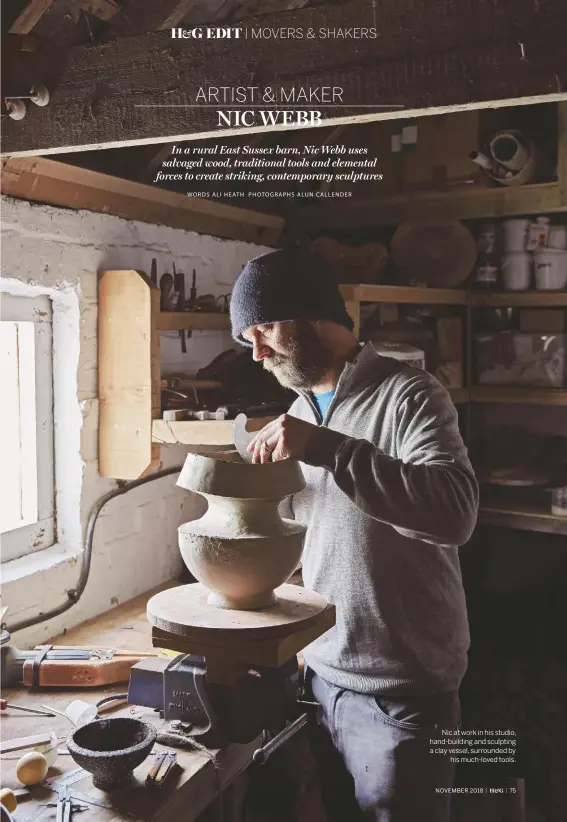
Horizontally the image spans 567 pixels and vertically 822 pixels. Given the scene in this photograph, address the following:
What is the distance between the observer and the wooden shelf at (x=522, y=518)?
3490 mm

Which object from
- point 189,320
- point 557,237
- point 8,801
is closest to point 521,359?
point 557,237

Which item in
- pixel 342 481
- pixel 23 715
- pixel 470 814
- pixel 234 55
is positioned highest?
pixel 234 55

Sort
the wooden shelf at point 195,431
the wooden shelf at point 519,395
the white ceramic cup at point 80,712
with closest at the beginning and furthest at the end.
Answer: the white ceramic cup at point 80,712 → the wooden shelf at point 195,431 → the wooden shelf at point 519,395

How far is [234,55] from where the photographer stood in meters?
1.48

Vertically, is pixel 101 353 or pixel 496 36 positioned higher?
pixel 496 36

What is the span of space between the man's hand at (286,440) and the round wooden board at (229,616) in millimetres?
293

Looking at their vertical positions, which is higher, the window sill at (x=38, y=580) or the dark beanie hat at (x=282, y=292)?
the dark beanie hat at (x=282, y=292)

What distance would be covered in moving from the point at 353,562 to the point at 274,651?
49 centimetres

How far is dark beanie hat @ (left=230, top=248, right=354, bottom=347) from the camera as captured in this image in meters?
1.92

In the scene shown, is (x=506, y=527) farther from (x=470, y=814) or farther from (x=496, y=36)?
(x=496, y=36)

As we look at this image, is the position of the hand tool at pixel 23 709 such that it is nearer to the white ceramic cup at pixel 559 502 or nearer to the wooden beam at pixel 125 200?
the wooden beam at pixel 125 200

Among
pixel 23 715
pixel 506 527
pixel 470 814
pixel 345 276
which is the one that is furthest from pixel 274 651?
pixel 506 527

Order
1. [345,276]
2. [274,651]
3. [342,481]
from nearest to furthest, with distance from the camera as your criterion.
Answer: [274,651], [342,481], [345,276]

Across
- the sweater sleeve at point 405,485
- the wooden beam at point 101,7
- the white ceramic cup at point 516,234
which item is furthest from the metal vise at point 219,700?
the white ceramic cup at point 516,234
